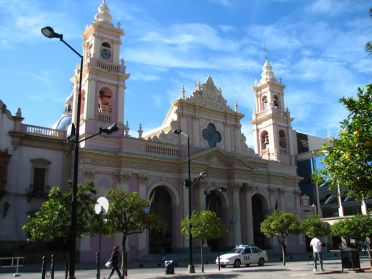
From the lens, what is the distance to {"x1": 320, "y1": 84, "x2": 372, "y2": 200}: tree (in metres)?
Answer: 11.3

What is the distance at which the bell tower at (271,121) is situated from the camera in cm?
5175

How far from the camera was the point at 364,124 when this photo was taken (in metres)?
11.4

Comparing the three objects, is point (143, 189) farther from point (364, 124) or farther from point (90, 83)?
point (364, 124)

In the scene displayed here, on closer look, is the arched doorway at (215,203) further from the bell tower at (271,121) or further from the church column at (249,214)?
the bell tower at (271,121)

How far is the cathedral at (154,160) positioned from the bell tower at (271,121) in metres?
0.17

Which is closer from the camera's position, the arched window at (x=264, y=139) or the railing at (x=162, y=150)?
the railing at (x=162, y=150)

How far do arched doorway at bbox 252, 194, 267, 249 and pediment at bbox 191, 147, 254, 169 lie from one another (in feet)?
17.6

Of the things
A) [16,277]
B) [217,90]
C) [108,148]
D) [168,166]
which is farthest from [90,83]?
[16,277]

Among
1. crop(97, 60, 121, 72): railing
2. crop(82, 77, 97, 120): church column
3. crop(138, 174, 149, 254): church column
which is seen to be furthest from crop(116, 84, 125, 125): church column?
crop(138, 174, 149, 254): church column

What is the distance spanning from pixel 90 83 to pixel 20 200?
1212 centimetres

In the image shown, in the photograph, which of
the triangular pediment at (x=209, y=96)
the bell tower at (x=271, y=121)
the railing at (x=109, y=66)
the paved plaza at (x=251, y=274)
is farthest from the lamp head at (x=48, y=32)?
the bell tower at (x=271, y=121)

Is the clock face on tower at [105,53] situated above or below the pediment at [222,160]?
above

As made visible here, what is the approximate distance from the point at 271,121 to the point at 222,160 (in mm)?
11600

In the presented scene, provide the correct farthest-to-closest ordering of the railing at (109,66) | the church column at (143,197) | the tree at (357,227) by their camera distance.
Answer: the railing at (109,66) < the church column at (143,197) < the tree at (357,227)
